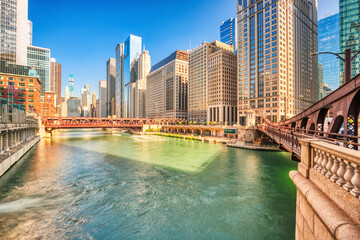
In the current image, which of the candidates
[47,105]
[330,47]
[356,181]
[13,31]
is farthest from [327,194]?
[330,47]

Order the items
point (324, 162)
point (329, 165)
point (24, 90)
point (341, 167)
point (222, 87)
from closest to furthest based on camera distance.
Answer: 1. point (341, 167)
2. point (329, 165)
3. point (324, 162)
4. point (24, 90)
5. point (222, 87)

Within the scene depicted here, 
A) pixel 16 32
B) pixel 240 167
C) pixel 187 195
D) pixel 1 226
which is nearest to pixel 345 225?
pixel 187 195

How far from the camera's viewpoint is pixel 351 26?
11844 centimetres

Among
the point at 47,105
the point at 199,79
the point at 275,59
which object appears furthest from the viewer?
the point at 47,105

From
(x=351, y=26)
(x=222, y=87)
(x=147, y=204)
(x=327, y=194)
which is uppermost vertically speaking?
(x=351, y=26)

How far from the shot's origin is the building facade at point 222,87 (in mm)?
132750

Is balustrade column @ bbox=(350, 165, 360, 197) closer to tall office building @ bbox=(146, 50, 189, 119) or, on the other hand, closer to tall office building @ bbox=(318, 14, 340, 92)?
tall office building @ bbox=(146, 50, 189, 119)

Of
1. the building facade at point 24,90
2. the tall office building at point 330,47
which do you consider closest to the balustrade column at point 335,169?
the building facade at point 24,90

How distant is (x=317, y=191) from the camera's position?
6031 mm

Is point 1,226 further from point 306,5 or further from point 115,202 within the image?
point 306,5

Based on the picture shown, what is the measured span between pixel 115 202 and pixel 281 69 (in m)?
113

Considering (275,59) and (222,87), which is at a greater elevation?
(275,59)

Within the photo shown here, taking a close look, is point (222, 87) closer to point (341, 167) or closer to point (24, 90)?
point (24, 90)

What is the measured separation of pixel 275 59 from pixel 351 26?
61397 millimetres
